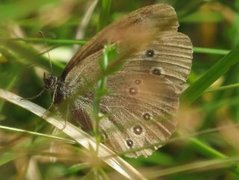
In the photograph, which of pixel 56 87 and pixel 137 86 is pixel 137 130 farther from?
pixel 56 87

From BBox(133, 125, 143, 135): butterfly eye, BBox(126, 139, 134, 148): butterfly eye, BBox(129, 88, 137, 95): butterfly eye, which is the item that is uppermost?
BBox(129, 88, 137, 95): butterfly eye

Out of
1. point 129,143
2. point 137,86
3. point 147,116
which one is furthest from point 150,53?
point 129,143

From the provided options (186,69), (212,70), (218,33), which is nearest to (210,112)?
(186,69)

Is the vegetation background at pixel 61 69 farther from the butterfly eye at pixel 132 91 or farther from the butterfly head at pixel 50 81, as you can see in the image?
the butterfly eye at pixel 132 91

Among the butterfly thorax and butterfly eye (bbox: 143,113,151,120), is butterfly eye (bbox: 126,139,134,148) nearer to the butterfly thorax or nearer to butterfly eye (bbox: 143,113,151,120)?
butterfly eye (bbox: 143,113,151,120)

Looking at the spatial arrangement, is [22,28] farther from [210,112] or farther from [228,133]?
[228,133]

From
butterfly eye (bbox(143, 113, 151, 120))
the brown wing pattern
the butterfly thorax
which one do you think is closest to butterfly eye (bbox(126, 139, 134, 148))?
the brown wing pattern
